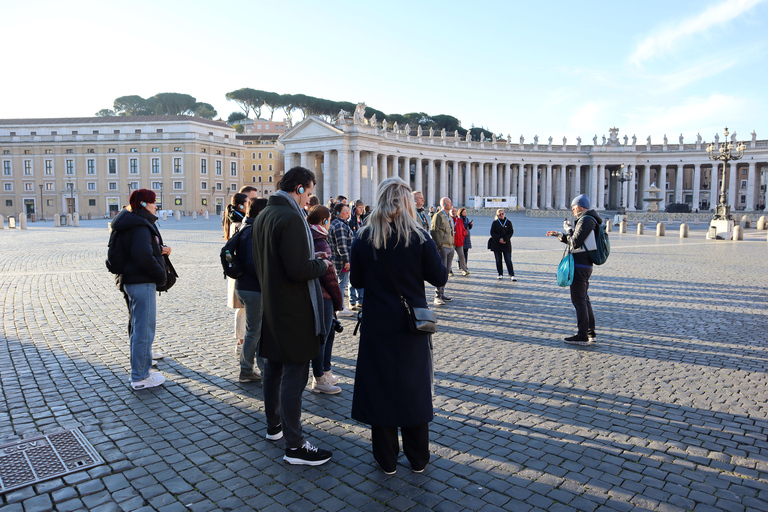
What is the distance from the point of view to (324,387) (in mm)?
5371

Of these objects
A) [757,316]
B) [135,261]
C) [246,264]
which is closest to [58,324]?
[135,261]

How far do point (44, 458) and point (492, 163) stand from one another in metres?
74.2

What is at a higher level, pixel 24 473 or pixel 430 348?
pixel 430 348

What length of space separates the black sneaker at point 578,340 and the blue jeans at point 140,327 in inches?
217

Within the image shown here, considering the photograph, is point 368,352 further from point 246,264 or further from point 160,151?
point 160,151

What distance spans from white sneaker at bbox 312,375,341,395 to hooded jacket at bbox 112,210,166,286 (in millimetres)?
1978

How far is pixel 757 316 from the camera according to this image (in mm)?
8984

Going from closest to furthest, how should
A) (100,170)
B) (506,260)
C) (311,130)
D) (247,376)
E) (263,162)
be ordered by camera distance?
(247,376)
(506,260)
(311,130)
(100,170)
(263,162)

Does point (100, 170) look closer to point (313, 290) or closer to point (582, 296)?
point (582, 296)

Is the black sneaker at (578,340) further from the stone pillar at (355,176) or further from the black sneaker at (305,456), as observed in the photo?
the stone pillar at (355,176)

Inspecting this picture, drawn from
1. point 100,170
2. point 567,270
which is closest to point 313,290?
point 567,270

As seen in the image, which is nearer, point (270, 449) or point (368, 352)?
point (368, 352)

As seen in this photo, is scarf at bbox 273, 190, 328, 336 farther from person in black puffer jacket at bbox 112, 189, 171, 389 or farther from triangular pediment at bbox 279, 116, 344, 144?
triangular pediment at bbox 279, 116, 344, 144

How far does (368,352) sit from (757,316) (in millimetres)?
8538
